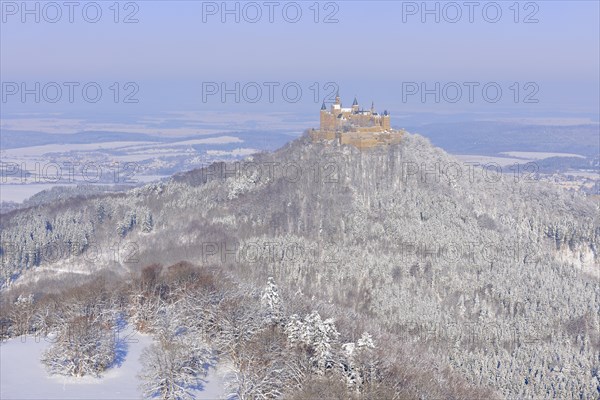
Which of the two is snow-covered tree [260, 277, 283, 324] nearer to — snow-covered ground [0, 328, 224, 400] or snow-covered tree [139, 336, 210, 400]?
snow-covered tree [139, 336, 210, 400]

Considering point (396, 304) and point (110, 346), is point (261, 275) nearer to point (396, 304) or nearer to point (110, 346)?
point (396, 304)

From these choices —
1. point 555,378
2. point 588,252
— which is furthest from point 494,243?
point 555,378

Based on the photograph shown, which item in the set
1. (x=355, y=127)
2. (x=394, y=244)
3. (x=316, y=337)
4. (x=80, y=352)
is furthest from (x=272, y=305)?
(x=355, y=127)

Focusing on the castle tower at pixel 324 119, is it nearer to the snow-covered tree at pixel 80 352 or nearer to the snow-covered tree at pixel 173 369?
the snow-covered tree at pixel 173 369

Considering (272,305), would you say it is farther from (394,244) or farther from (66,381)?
(394,244)

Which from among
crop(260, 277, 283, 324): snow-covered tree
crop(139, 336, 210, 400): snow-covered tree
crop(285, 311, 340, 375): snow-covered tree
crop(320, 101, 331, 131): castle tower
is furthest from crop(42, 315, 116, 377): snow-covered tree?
crop(320, 101, 331, 131): castle tower
